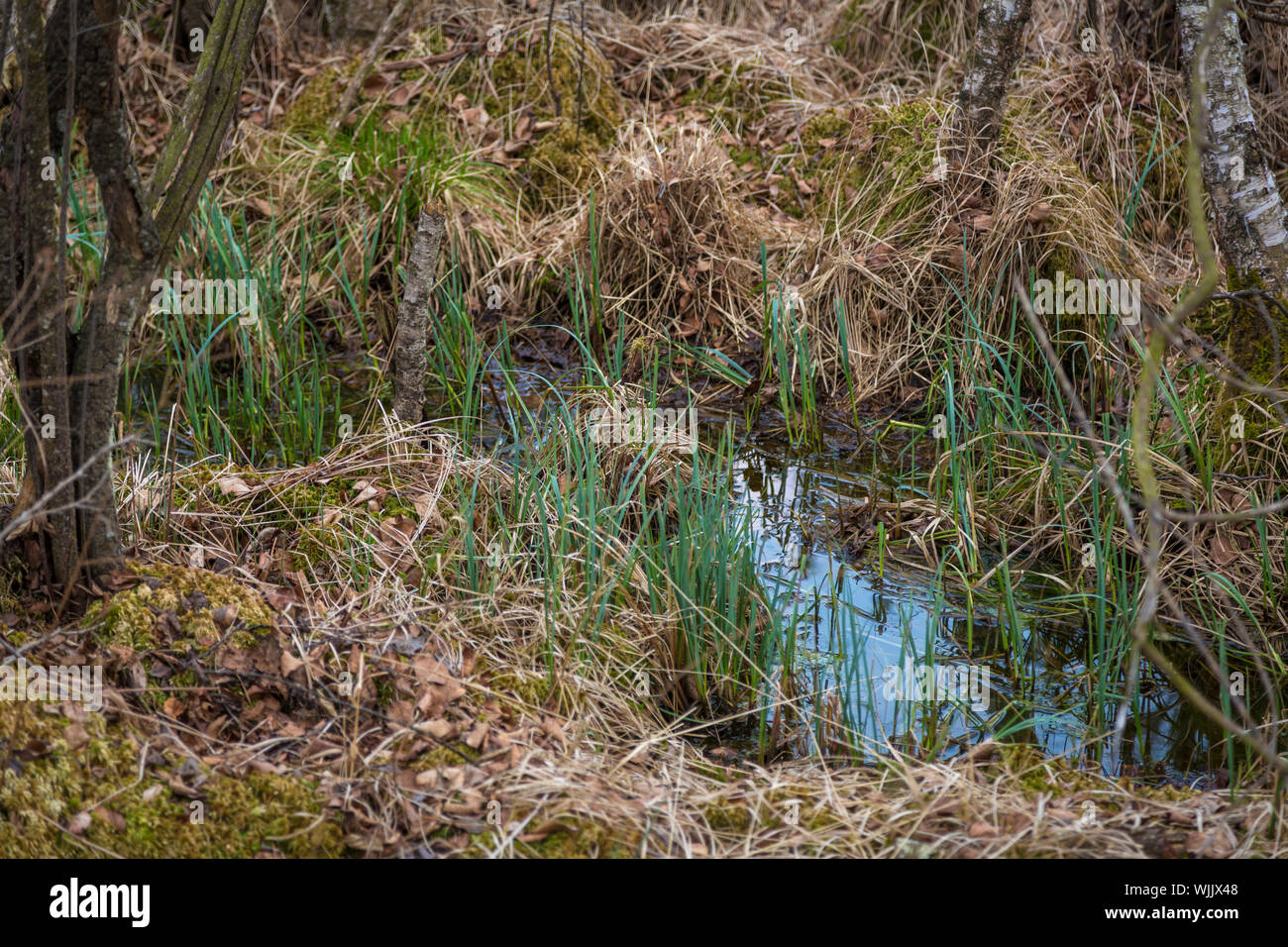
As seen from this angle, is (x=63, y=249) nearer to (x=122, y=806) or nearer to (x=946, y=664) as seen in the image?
(x=122, y=806)

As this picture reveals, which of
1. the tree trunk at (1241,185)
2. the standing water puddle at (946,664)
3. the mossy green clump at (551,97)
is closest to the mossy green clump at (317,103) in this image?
the mossy green clump at (551,97)

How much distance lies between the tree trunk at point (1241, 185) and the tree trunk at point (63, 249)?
2.98 metres

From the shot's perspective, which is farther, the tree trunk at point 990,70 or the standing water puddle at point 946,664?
the tree trunk at point 990,70

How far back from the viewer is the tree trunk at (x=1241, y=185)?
3510 millimetres

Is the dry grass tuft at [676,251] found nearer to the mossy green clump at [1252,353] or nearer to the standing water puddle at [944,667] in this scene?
the standing water puddle at [944,667]

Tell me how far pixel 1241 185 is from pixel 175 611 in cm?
348

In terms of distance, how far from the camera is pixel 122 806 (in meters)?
2.25

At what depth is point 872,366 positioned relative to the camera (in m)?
4.99

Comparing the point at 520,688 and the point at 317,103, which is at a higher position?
the point at 317,103

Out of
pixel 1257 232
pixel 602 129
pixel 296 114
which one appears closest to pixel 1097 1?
pixel 602 129

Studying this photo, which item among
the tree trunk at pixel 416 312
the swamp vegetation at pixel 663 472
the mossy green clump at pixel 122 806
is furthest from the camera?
the tree trunk at pixel 416 312

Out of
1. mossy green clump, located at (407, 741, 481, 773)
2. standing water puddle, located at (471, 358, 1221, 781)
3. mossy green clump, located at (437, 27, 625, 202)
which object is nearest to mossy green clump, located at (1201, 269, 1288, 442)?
standing water puddle, located at (471, 358, 1221, 781)

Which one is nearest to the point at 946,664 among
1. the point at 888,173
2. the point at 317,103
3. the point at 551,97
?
the point at 888,173

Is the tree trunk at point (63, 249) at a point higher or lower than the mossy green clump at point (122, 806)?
higher
